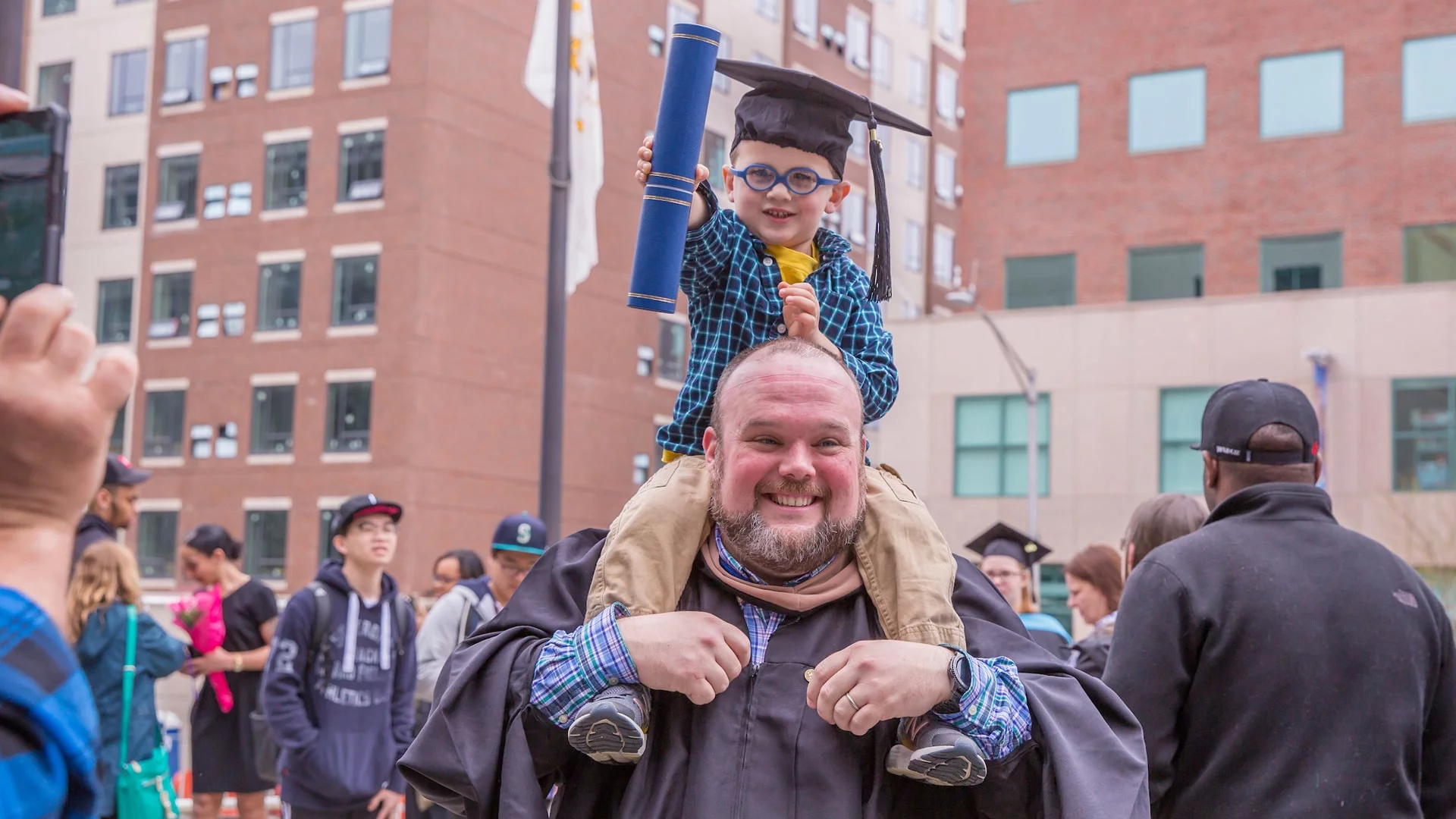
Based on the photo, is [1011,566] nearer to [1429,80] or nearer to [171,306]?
[1429,80]

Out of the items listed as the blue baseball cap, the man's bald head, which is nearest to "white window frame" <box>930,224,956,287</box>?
the blue baseball cap

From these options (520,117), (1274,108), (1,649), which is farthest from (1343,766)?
(520,117)

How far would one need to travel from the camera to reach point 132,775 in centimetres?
932

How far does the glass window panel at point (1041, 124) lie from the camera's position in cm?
4150

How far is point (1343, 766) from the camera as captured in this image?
474cm

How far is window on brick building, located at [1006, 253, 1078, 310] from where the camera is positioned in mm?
41219

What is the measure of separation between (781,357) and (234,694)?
27.4 ft

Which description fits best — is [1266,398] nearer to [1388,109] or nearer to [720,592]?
[720,592]

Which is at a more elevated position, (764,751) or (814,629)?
(814,629)

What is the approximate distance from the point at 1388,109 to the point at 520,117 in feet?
70.0

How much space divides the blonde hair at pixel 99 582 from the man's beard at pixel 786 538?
6378 millimetres

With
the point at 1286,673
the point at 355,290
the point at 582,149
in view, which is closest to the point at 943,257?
the point at 355,290

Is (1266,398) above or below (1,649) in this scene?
above

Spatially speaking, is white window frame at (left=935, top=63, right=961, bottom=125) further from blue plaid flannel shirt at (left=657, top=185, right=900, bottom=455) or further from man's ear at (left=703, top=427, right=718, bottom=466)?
man's ear at (left=703, top=427, right=718, bottom=466)
